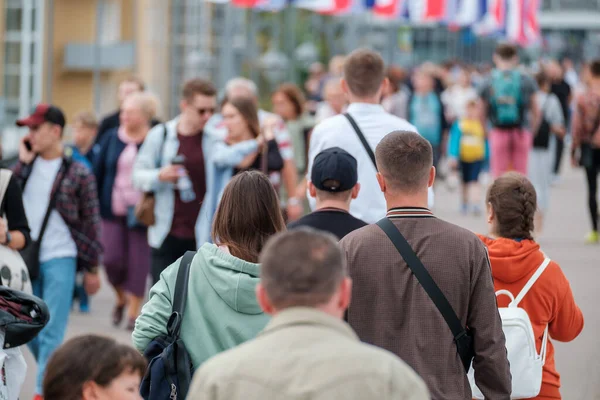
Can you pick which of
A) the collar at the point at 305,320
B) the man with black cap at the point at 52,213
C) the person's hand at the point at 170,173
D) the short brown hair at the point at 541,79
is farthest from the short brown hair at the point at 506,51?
the collar at the point at 305,320

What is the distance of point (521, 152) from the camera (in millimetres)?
13336

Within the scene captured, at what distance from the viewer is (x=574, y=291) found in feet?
35.6

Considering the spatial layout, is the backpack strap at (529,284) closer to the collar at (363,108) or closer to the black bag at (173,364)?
the black bag at (173,364)

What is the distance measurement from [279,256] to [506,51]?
10.6 m

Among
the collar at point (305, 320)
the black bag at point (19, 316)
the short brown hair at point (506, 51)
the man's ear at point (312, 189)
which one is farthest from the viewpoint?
the short brown hair at point (506, 51)

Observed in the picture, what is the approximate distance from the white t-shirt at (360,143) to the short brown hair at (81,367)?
3.15 metres

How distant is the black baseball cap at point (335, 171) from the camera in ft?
17.6

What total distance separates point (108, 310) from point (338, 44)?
30086mm

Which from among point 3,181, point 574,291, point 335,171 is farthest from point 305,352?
point 574,291

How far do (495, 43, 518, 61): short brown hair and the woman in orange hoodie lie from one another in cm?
817

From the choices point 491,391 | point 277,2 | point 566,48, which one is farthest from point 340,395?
point 566,48

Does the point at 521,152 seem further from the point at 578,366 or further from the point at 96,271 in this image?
the point at 96,271

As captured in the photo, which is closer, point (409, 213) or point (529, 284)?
point (409, 213)

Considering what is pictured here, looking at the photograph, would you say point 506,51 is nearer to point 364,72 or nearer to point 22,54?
point 364,72
